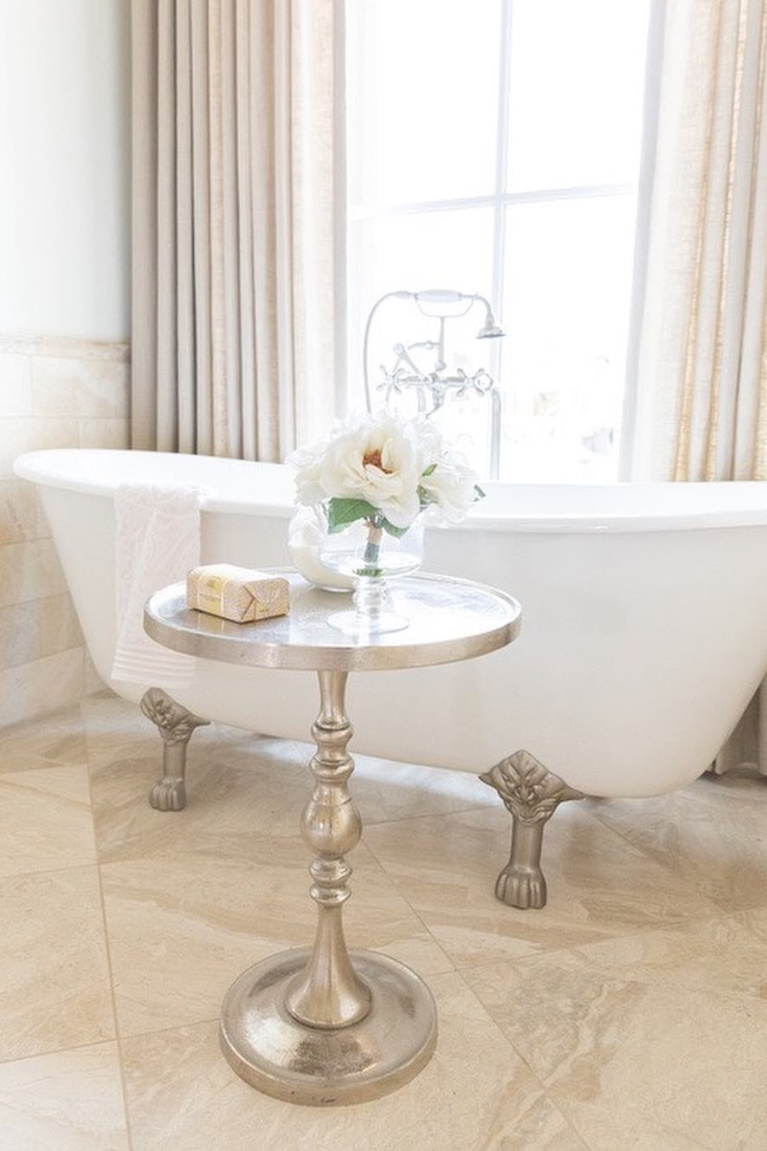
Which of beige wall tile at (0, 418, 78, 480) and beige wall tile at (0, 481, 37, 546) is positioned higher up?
→ beige wall tile at (0, 418, 78, 480)

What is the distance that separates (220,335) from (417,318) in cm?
66

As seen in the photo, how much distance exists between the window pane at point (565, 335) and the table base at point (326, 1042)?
186cm

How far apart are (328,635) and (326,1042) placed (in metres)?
0.60

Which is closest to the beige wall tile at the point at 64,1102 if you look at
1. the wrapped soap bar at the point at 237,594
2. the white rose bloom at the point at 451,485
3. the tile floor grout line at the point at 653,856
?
the wrapped soap bar at the point at 237,594

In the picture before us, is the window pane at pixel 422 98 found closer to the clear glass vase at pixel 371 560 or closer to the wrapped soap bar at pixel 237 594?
the clear glass vase at pixel 371 560

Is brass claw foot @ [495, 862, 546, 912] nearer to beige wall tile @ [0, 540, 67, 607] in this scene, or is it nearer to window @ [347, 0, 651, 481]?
window @ [347, 0, 651, 481]

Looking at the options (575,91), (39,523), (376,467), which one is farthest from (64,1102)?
(575,91)

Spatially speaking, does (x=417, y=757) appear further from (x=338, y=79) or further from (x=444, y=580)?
(x=338, y=79)

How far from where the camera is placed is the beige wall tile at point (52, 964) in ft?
4.47

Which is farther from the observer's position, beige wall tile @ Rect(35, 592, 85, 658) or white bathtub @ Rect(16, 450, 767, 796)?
beige wall tile @ Rect(35, 592, 85, 658)

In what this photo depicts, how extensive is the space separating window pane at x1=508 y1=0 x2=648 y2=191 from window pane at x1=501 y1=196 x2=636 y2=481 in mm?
104

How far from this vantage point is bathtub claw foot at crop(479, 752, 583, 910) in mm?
1726

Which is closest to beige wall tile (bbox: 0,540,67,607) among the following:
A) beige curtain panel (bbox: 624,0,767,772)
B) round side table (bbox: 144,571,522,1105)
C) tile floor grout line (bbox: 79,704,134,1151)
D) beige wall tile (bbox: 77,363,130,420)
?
beige wall tile (bbox: 77,363,130,420)

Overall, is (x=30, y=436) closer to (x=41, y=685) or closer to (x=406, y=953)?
(x=41, y=685)
